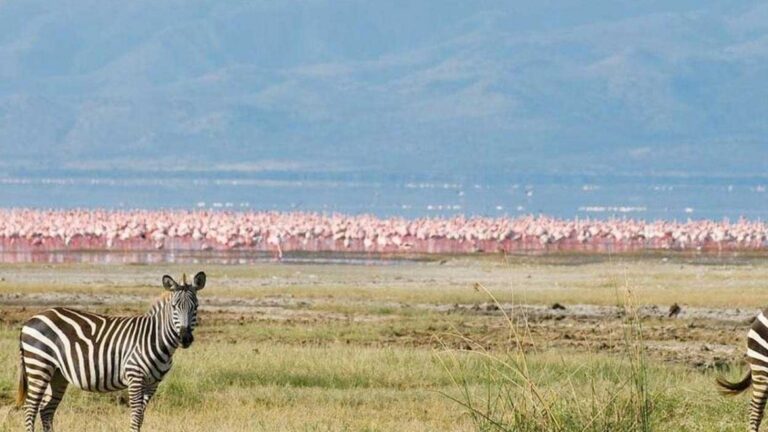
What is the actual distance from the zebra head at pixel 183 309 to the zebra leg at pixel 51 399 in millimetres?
1288

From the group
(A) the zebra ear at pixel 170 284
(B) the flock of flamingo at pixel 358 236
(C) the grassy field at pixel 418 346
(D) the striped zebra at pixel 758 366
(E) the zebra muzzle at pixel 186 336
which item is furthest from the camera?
(B) the flock of flamingo at pixel 358 236

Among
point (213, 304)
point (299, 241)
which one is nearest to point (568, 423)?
point (213, 304)

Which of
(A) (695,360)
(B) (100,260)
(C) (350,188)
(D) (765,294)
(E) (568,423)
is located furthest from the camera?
(C) (350,188)

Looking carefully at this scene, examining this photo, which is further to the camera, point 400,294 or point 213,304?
point 400,294

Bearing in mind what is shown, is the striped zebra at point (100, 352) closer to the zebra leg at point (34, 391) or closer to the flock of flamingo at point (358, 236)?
the zebra leg at point (34, 391)

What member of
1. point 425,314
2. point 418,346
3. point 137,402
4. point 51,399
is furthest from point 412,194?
point 137,402

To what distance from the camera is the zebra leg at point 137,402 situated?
40.8 ft

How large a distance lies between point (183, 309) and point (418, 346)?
9521mm

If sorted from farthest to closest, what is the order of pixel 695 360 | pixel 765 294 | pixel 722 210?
pixel 722 210 → pixel 765 294 → pixel 695 360

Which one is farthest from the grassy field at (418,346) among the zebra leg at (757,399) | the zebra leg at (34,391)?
the zebra leg at (34,391)

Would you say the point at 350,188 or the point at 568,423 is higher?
the point at 350,188

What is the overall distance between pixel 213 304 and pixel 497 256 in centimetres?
1820

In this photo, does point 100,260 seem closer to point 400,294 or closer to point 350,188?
point 400,294

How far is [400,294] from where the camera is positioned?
3080 cm
